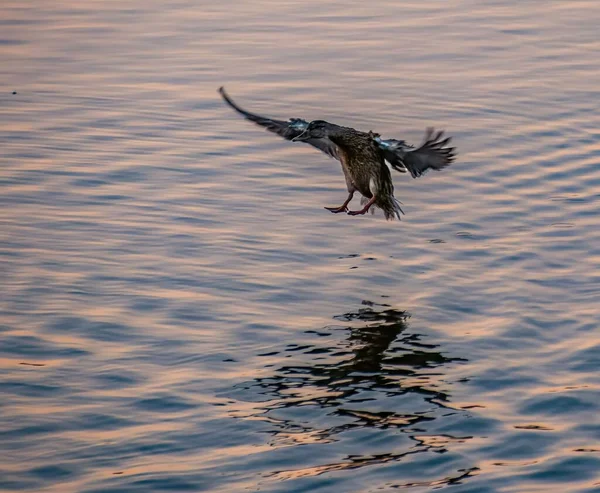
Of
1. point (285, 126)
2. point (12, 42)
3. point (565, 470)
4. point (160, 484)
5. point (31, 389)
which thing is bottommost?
point (565, 470)

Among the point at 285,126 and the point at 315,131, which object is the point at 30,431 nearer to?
the point at 315,131

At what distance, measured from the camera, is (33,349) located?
9133 mm

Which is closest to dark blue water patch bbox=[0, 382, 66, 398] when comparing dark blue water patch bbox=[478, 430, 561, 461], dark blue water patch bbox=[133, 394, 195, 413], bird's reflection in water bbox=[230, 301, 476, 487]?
dark blue water patch bbox=[133, 394, 195, 413]

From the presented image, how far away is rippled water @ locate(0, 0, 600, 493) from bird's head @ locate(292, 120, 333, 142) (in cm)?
106

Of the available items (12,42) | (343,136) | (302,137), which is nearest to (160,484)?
(302,137)

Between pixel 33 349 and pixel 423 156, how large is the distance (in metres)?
3.37

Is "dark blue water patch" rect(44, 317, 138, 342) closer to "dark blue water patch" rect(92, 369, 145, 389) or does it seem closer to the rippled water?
the rippled water

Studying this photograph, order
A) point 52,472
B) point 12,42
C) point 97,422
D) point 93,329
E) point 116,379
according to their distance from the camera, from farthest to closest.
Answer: point 12,42 < point 93,329 < point 116,379 < point 97,422 < point 52,472

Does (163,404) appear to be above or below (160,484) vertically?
above

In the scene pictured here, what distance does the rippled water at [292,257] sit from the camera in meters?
7.74

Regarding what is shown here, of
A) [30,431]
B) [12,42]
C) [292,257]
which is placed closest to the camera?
[30,431]

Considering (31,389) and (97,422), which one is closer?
(97,422)

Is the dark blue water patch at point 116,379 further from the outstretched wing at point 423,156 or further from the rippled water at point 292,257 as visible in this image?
the outstretched wing at point 423,156

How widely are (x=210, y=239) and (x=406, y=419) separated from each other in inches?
147
